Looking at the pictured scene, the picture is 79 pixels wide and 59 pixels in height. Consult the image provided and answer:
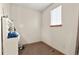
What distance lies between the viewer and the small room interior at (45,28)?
1380 millimetres

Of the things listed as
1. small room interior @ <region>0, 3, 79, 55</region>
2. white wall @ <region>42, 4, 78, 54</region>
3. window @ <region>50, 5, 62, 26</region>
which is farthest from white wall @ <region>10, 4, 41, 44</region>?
window @ <region>50, 5, 62, 26</region>

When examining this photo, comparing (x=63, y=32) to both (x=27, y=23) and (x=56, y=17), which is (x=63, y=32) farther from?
(x=27, y=23)

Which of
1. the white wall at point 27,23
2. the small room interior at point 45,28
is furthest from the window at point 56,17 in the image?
the white wall at point 27,23

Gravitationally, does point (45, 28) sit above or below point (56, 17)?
below

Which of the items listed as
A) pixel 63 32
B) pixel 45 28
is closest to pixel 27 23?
pixel 45 28

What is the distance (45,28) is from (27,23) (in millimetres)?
295

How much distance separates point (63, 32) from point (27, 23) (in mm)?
596

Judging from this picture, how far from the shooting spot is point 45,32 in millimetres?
1499

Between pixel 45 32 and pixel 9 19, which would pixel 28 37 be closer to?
pixel 45 32

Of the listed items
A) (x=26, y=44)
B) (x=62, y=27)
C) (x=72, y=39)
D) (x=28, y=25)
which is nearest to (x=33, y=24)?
(x=28, y=25)

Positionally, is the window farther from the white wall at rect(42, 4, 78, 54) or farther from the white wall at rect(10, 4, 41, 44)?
the white wall at rect(10, 4, 41, 44)

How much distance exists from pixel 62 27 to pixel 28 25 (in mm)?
533

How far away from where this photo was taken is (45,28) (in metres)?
1.47

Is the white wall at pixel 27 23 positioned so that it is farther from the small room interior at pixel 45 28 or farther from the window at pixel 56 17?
the window at pixel 56 17
